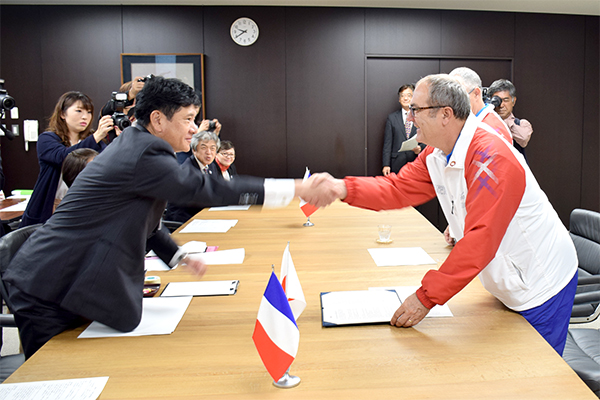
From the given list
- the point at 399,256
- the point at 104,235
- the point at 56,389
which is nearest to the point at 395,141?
the point at 399,256

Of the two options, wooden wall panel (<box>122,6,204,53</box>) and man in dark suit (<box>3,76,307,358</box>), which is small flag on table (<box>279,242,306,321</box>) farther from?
wooden wall panel (<box>122,6,204,53</box>)

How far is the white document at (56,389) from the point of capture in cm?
101

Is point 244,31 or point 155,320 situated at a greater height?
point 244,31

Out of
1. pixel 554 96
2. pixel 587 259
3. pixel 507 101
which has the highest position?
pixel 554 96

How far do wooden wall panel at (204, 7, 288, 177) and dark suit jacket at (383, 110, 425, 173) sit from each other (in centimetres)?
132

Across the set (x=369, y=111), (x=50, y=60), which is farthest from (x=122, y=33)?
(x=369, y=111)

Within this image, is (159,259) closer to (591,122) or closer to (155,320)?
(155,320)

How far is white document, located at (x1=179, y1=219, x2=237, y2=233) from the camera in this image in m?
2.79

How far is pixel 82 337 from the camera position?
4.37 feet

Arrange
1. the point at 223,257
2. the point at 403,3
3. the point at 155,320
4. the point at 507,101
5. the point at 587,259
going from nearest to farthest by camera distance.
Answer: the point at 155,320 < the point at 223,257 < the point at 587,259 < the point at 507,101 < the point at 403,3

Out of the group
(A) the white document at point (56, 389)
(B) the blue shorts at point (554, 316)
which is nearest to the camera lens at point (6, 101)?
(A) the white document at point (56, 389)

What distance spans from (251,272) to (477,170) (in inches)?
38.3

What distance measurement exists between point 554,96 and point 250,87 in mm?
4107

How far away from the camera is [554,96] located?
6.28 meters
